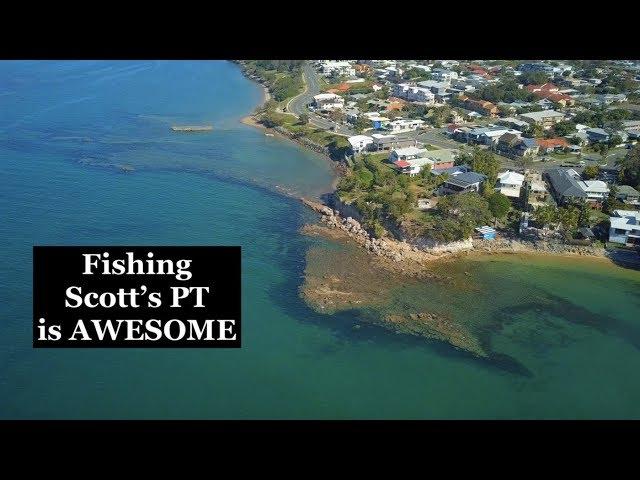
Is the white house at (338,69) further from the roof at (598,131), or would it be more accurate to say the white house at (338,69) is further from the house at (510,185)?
the house at (510,185)

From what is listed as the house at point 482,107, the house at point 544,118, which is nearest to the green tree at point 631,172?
the house at point 544,118

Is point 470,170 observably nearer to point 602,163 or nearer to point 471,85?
point 602,163

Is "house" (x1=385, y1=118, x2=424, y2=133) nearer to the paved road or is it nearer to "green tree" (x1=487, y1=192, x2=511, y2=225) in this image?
the paved road

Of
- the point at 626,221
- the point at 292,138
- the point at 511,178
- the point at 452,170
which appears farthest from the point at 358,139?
the point at 626,221

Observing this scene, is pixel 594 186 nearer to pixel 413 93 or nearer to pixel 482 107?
pixel 482 107

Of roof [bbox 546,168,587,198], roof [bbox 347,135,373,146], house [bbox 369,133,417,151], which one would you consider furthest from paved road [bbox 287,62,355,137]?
roof [bbox 546,168,587,198]
